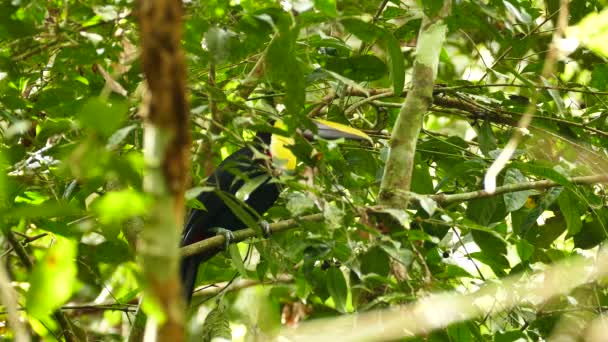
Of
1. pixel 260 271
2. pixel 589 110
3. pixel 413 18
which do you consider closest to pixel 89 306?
pixel 260 271

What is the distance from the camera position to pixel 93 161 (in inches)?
37.5

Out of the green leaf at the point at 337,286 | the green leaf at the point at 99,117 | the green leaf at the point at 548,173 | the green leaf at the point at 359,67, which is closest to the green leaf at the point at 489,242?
the green leaf at the point at 548,173

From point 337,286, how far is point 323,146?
0.45 meters

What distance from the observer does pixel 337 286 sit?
A: 207 cm

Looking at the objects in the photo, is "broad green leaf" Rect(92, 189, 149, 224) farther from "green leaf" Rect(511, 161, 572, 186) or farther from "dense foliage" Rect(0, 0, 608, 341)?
"green leaf" Rect(511, 161, 572, 186)

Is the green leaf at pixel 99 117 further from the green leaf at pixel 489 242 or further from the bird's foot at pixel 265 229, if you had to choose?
the green leaf at pixel 489 242

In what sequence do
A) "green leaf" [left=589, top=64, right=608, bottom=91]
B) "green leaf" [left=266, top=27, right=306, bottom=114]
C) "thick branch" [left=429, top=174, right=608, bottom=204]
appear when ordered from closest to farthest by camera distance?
"green leaf" [left=266, top=27, right=306, bottom=114]
"thick branch" [left=429, top=174, right=608, bottom=204]
"green leaf" [left=589, top=64, right=608, bottom=91]

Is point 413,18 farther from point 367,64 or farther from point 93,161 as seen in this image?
point 93,161

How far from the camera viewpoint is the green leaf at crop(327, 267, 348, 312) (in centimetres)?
204

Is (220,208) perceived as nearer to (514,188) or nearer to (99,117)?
(514,188)

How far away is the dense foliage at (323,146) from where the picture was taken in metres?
1.79

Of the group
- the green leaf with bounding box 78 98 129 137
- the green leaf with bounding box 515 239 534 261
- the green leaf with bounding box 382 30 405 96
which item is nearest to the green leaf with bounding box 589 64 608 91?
the green leaf with bounding box 515 239 534 261

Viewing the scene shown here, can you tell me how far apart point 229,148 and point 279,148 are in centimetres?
69

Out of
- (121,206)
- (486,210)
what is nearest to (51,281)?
(121,206)
